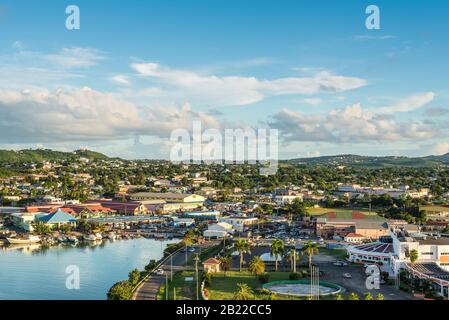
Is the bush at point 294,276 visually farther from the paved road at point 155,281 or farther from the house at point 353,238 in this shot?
the house at point 353,238

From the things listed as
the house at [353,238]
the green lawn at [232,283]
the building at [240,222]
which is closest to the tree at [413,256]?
the green lawn at [232,283]

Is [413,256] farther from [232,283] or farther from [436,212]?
[436,212]

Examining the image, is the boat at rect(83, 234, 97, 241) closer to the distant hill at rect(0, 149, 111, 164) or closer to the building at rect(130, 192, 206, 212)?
the building at rect(130, 192, 206, 212)

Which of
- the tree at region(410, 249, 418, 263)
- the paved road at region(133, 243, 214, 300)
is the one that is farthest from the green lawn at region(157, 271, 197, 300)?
the tree at region(410, 249, 418, 263)

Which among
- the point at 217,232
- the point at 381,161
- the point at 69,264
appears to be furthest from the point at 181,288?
the point at 381,161

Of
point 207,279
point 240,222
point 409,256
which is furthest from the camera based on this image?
point 240,222
